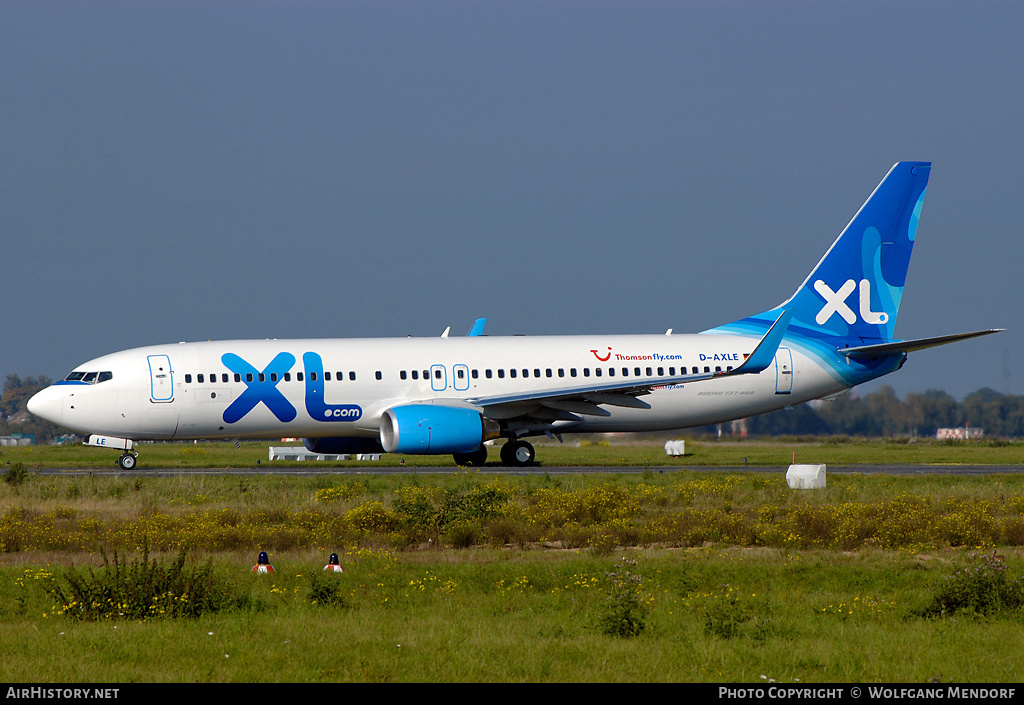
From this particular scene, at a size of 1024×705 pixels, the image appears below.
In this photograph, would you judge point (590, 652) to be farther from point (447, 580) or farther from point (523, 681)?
point (447, 580)

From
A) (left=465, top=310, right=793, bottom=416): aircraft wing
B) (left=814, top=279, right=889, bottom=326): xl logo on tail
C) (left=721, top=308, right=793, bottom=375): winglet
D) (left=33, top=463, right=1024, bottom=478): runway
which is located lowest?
(left=33, top=463, right=1024, bottom=478): runway

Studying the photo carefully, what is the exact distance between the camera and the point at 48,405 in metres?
32.6

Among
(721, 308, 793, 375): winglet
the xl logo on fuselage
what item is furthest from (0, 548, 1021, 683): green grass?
the xl logo on fuselage

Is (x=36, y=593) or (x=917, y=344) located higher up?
(x=917, y=344)

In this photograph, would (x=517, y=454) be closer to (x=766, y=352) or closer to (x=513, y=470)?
(x=513, y=470)

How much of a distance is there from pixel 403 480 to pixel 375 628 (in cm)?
1713

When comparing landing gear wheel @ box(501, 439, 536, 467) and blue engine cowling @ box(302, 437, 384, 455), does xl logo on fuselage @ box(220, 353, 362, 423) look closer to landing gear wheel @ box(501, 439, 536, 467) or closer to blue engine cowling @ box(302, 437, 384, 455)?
blue engine cowling @ box(302, 437, 384, 455)

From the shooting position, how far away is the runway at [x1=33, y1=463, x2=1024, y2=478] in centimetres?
3184

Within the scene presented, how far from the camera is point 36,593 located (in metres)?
13.7

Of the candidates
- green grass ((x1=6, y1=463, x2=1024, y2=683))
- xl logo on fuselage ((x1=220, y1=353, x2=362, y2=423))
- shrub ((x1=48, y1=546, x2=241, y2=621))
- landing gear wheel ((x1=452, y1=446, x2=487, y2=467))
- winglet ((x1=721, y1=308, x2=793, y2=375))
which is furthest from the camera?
landing gear wheel ((x1=452, y1=446, x2=487, y2=467))

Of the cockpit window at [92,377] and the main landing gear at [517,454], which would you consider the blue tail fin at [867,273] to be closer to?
the main landing gear at [517,454]

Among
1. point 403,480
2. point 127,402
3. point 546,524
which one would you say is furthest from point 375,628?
point 127,402

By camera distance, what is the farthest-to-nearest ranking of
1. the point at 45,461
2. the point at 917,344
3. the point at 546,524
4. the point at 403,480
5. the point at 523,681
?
the point at 45,461 → the point at 917,344 → the point at 403,480 → the point at 546,524 → the point at 523,681

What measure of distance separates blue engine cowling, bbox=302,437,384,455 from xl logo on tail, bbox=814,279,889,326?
15504mm
